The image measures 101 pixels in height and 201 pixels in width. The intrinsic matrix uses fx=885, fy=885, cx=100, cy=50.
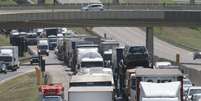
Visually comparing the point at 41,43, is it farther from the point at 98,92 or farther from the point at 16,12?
the point at 98,92

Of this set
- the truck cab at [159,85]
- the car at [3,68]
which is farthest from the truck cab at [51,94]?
the car at [3,68]

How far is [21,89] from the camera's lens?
73.9 m

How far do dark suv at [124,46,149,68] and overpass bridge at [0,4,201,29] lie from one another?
92.6ft

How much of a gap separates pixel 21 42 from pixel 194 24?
3145cm

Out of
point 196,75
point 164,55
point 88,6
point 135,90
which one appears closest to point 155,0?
point 164,55

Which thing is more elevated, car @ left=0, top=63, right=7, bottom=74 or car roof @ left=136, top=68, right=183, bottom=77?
car roof @ left=136, top=68, right=183, bottom=77

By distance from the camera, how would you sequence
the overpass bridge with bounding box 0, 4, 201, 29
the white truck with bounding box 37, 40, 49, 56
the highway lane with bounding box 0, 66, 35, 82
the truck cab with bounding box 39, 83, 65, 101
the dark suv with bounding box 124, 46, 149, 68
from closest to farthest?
the truck cab with bounding box 39, 83, 65, 101, the dark suv with bounding box 124, 46, 149, 68, the highway lane with bounding box 0, 66, 35, 82, the overpass bridge with bounding box 0, 4, 201, 29, the white truck with bounding box 37, 40, 49, 56

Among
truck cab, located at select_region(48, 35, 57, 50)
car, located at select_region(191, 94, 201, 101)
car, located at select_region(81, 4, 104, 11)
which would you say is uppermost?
car, located at select_region(191, 94, 201, 101)

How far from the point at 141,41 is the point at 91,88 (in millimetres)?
99946

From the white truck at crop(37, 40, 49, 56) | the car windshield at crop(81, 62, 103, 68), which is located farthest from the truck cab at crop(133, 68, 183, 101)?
the white truck at crop(37, 40, 49, 56)

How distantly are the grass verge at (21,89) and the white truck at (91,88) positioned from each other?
11.2m

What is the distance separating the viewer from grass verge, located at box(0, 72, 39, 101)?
66125 mm

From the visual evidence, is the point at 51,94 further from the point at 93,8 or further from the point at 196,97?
the point at 93,8

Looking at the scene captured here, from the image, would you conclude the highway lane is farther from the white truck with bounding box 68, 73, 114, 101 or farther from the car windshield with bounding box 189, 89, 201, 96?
the car windshield with bounding box 189, 89, 201, 96
